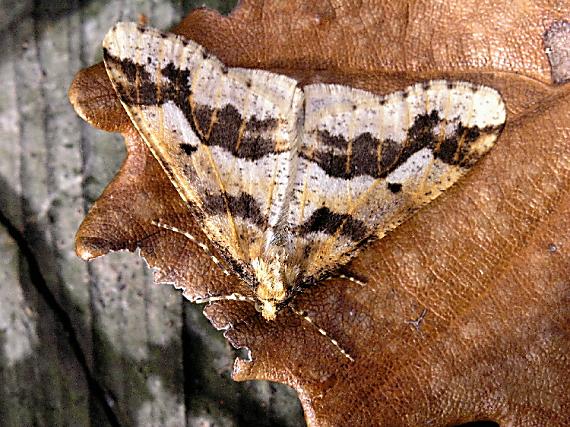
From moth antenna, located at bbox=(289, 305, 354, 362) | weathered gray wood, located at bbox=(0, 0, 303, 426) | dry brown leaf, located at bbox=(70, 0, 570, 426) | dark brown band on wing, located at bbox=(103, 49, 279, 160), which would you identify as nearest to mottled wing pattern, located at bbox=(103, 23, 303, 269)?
dark brown band on wing, located at bbox=(103, 49, 279, 160)

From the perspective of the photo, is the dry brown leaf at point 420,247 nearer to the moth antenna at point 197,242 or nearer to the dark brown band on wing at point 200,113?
the moth antenna at point 197,242

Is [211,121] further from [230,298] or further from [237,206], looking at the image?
[230,298]

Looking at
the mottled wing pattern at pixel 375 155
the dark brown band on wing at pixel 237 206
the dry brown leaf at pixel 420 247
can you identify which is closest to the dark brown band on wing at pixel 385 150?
the mottled wing pattern at pixel 375 155

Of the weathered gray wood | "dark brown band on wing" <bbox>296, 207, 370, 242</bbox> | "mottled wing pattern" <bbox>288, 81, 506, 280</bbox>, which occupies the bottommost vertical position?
the weathered gray wood

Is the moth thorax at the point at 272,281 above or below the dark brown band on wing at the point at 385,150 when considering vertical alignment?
below

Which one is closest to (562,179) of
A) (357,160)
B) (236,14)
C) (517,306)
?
(517,306)

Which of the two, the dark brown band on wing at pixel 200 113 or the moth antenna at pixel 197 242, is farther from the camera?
the moth antenna at pixel 197 242

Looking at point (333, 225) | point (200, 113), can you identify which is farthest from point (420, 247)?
point (200, 113)

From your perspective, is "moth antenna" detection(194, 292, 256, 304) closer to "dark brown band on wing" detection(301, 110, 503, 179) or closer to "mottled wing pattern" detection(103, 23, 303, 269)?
"mottled wing pattern" detection(103, 23, 303, 269)

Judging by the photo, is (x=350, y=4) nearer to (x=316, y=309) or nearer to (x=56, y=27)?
(x=316, y=309)
